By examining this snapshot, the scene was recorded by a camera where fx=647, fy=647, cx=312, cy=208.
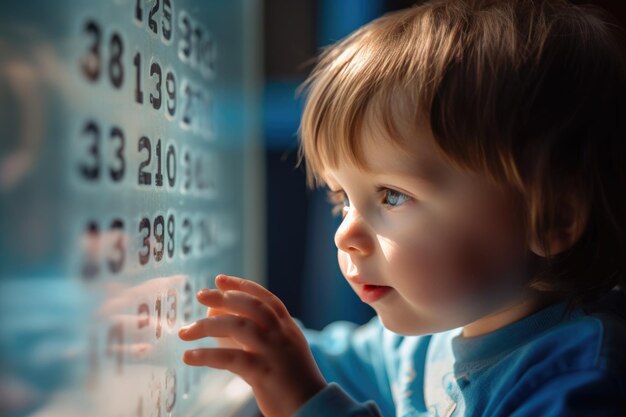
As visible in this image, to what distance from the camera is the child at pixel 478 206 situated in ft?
1.49

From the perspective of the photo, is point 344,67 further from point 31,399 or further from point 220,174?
point 31,399

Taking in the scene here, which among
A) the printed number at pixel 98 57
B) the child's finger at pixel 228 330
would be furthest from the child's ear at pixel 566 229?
the printed number at pixel 98 57

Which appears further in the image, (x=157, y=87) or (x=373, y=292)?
(x=373, y=292)

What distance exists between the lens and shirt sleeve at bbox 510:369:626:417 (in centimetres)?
43

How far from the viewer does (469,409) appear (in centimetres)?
52

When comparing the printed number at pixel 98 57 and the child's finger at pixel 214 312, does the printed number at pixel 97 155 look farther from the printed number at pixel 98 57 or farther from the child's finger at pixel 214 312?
the child's finger at pixel 214 312

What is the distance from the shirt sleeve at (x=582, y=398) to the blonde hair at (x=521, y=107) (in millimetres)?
88

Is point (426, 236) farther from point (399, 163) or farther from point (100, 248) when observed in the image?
point (100, 248)

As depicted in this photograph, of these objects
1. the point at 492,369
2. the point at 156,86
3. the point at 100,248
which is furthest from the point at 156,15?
the point at 492,369

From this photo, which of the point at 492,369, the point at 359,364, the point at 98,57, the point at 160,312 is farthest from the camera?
the point at 359,364

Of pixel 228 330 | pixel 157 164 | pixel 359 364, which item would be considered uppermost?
pixel 157 164

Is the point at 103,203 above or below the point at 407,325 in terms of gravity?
above

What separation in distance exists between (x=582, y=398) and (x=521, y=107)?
0.66 ft

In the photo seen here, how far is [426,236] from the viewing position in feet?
1.57
